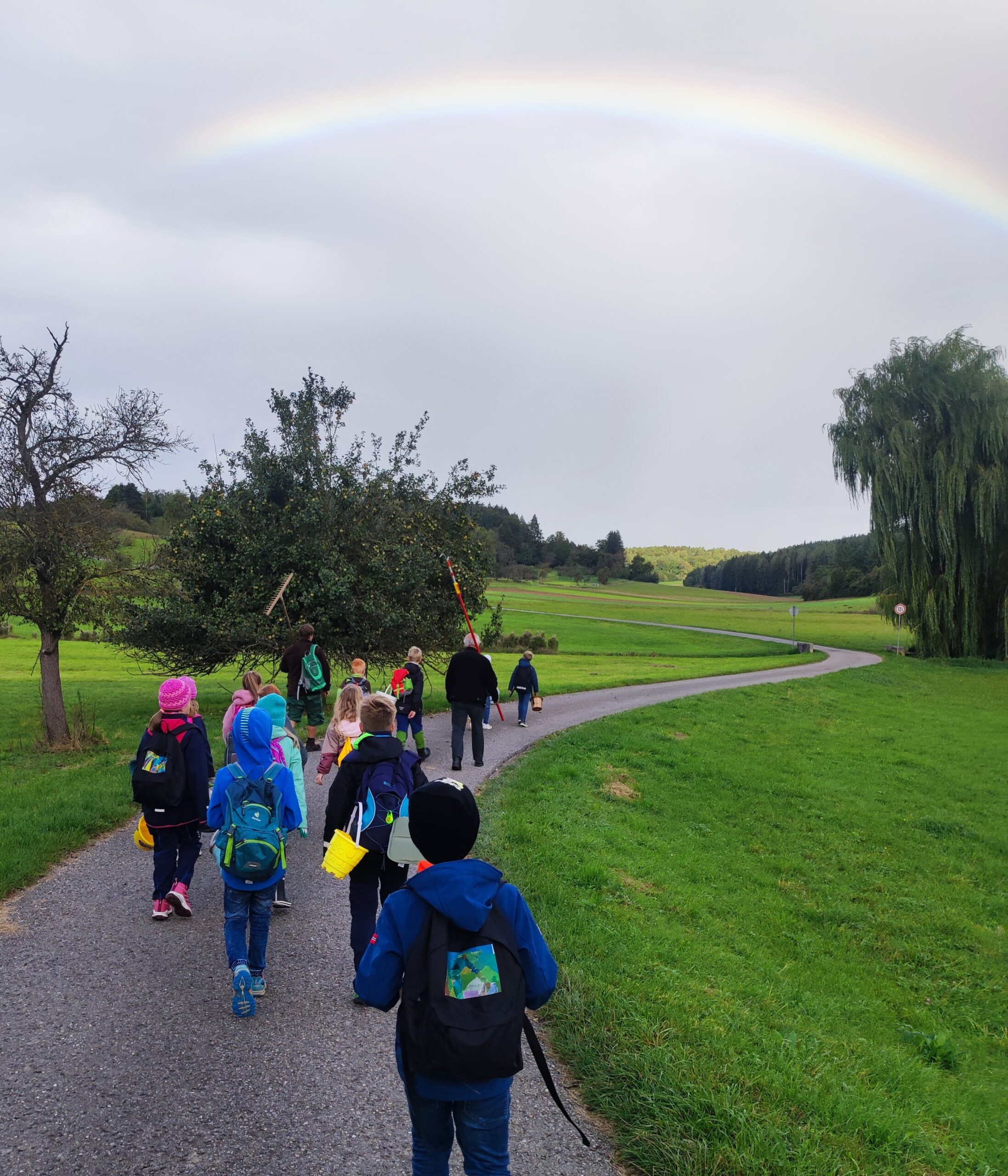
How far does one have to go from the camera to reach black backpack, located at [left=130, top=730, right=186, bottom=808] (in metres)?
6.20

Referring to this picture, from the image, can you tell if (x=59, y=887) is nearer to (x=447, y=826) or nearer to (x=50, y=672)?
(x=447, y=826)

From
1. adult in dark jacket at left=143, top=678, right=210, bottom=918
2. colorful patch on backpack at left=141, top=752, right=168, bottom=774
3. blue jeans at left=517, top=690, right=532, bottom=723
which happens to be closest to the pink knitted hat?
adult in dark jacket at left=143, top=678, right=210, bottom=918

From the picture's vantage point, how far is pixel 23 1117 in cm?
390

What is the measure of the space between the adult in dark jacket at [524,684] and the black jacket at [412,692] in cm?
581

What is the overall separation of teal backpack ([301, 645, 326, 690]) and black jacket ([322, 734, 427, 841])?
7630 millimetres

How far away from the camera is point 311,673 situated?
12.6 meters

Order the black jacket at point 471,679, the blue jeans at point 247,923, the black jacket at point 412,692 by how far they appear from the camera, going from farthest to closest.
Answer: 1. the black jacket at point 471,679
2. the black jacket at point 412,692
3. the blue jeans at point 247,923

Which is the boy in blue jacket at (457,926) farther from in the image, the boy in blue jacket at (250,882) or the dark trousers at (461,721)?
the dark trousers at (461,721)

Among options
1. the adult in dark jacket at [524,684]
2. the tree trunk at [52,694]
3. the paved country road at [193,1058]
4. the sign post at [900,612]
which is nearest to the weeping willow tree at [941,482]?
the sign post at [900,612]

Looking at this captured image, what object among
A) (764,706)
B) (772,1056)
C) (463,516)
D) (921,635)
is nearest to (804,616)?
(921,635)

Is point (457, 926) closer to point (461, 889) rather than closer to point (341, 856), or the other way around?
point (461, 889)

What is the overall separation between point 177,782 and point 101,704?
690 inches

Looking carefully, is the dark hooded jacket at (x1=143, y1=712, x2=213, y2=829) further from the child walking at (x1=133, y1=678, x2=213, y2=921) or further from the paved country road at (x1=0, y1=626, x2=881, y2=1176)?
the paved country road at (x1=0, y1=626, x2=881, y2=1176)

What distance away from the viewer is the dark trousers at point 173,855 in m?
6.41
